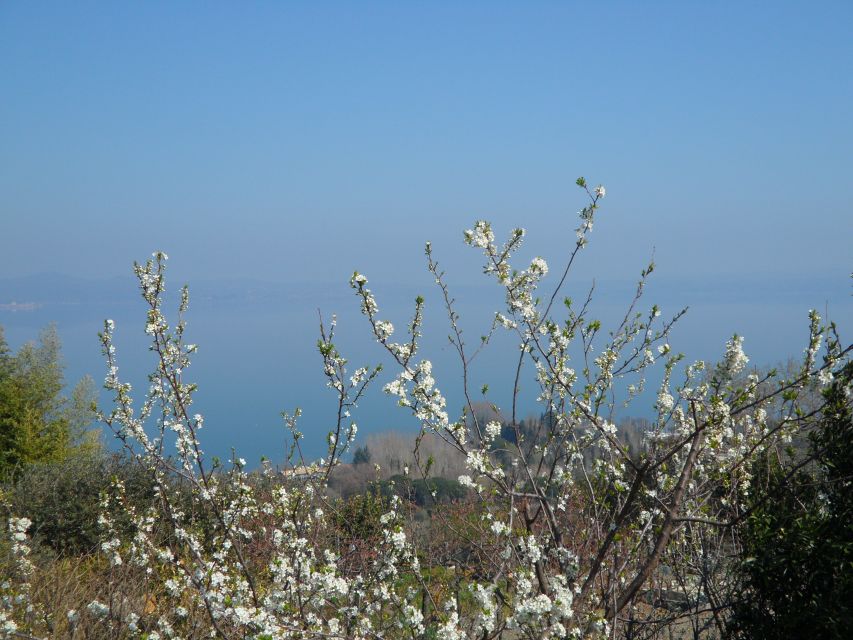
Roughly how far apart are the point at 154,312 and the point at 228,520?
1.37m

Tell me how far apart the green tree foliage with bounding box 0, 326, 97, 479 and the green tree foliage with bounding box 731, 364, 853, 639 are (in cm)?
1382

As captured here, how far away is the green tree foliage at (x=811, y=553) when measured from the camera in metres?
2.60

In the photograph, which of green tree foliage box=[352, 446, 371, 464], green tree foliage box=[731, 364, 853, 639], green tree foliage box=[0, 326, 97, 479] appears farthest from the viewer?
green tree foliage box=[0, 326, 97, 479]

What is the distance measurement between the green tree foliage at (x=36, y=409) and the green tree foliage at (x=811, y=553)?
1382 centimetres

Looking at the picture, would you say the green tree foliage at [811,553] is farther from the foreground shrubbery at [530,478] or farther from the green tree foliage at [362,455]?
the green tree foliage at [362,455]

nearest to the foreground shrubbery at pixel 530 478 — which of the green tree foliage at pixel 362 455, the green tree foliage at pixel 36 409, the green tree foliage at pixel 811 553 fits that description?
the green tree foliage at pixel 811 553

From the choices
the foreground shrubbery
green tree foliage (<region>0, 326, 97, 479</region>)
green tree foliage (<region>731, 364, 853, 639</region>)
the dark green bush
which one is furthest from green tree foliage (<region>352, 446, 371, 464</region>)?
green tree foliage (<region>731, 364, 853, 639</region>)

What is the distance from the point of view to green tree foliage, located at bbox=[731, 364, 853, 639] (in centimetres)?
260

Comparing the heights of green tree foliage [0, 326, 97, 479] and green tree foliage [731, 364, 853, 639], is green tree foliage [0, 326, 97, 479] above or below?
above

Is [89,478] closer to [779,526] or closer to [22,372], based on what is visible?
[779,526]

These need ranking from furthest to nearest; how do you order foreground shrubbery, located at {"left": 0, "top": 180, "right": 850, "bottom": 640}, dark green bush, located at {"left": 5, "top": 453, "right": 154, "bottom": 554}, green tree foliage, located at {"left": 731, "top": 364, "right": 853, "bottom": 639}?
dark green bush, located at {"left": 5, "top": 453, "right": 154, "bottom": 554} < foreground shrubbery, located at {"left": 0, "top": 180, "right": 850, "bottom": 640} < green tree foliage, located at {"left": 731, "top": 364, "right": 853, "bottom": 639}

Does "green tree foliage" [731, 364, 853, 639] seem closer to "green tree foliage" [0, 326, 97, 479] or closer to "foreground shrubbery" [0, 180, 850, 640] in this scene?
"foreground shrubbery" [0, 180, 850, 640]

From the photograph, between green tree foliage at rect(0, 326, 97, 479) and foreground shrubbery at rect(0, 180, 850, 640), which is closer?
foreground shrubbery at rect(0, 180, 850, 640)

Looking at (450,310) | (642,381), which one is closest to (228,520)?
(450,310)
